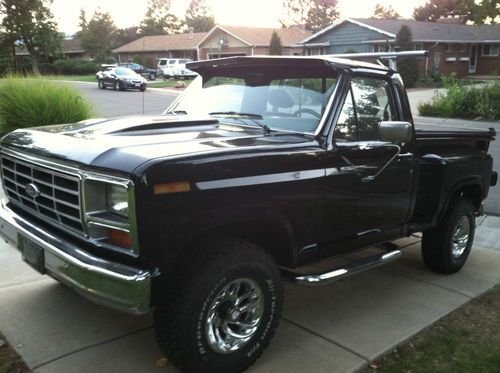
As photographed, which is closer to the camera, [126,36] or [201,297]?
[201,297]

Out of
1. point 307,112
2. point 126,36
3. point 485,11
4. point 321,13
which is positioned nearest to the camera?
point 307,112

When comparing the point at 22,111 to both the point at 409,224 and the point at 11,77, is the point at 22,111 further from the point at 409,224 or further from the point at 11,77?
the point at 409,224

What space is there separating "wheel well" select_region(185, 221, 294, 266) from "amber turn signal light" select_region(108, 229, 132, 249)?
37 centimetres

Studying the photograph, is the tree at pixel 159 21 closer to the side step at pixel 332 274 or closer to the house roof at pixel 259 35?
the house roof at pixel 259 35

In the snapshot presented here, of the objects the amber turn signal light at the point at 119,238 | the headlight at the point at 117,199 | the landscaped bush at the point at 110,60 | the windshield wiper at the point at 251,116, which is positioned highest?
the landscaped bush at the point at 110,60

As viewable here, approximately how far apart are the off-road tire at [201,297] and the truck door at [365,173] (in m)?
0.80

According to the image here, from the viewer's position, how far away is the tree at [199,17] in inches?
3961

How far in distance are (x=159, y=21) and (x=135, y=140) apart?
95.4 meters

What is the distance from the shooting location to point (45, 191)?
11.2ft

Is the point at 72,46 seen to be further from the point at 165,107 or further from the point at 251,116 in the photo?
the point at 251,116

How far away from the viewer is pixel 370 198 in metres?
4.07

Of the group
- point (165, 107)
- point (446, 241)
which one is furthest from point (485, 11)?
point (446, 241)

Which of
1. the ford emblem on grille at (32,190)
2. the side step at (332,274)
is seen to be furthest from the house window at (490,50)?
the ford emblem on grille at (32,190)

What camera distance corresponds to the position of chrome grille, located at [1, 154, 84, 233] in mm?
3105
